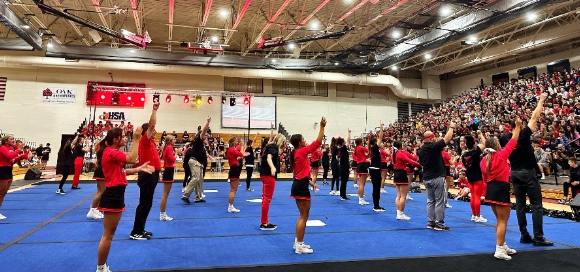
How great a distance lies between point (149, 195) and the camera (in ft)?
15.9

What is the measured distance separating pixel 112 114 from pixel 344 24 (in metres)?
15.9

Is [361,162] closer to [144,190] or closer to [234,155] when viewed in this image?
[234,155]

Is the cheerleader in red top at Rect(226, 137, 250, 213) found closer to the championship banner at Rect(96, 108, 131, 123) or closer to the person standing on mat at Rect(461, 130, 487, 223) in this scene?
the person standing on mat at Rect(461, 130, 487, 223)

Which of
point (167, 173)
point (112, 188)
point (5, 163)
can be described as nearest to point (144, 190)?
point (112, 188)

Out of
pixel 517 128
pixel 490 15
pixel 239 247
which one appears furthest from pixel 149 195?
pixel 490 15

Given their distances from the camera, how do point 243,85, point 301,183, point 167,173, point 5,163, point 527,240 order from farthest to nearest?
point 243,85
point 167,173
point 5,163
point 527,240
point 301,183

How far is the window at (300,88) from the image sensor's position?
24797 millimetres

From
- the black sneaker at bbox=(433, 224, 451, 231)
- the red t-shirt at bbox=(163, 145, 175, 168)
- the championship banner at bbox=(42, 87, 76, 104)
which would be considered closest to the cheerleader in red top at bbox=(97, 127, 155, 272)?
the red t-shirt at bbox=(163, 145, 175, 168)

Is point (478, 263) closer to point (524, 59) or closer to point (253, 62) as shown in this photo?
point (253, 62)

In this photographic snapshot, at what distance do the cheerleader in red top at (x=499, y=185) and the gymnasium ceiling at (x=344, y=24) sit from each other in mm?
9339

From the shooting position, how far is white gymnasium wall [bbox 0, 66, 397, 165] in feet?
67.6

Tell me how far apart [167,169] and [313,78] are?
17.7 m

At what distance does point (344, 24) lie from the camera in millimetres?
17578

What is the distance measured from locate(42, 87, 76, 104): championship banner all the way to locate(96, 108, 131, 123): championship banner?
1859 millimetres
